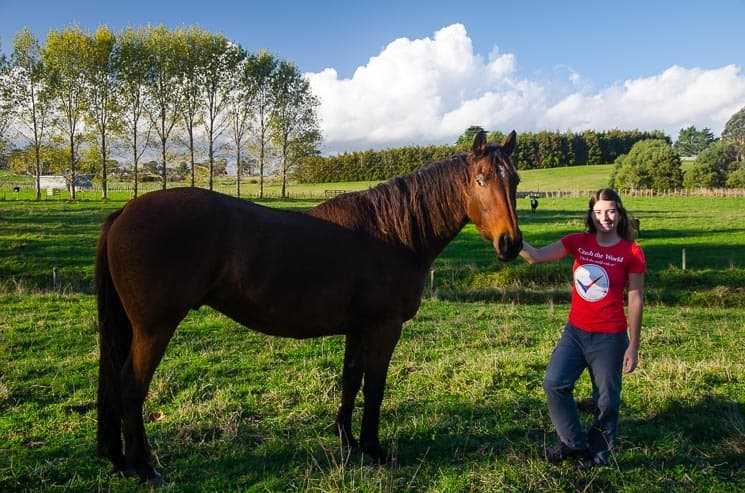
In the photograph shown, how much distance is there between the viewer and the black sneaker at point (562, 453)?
3.45 m

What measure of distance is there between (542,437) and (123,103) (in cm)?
4254

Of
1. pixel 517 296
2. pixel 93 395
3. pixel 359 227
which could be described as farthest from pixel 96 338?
pixel 517 296

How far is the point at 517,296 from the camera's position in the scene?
1282 centimetres

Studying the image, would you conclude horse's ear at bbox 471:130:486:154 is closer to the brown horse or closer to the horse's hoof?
the brown horse

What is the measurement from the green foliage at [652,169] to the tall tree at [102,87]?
55829mm

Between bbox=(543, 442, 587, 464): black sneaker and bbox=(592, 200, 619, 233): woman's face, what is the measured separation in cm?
155

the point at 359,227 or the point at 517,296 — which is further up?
the point at 359,227

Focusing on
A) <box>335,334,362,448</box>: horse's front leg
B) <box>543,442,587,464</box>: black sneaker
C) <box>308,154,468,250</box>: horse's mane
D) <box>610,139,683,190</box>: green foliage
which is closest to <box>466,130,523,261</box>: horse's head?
<box>308,154,468,250</box>: horse's mane

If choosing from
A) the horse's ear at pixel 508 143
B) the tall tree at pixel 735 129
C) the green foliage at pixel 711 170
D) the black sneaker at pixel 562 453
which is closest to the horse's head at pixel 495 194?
the horse's ear at pixel 508 143

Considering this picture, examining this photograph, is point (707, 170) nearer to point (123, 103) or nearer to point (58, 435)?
point (123, 103)

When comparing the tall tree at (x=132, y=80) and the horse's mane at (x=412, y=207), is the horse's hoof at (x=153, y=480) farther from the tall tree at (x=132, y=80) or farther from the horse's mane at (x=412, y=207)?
the tall tree at (x=132, y=80)

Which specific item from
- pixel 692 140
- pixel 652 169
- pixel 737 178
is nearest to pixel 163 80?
pixel 652 169

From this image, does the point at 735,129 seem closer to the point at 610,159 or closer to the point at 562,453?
the point at 610,159

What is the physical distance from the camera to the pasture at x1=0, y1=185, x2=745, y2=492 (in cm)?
327
